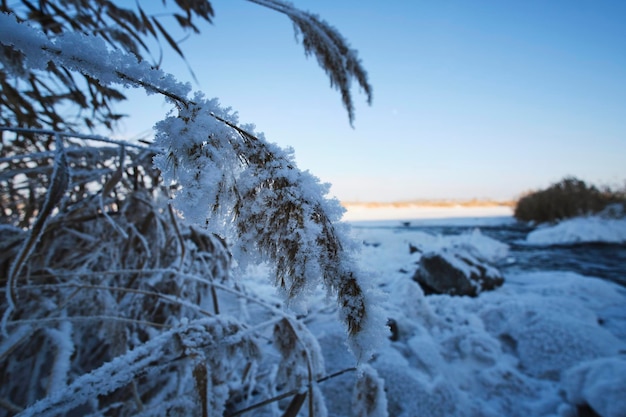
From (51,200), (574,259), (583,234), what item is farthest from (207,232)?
(583,234)

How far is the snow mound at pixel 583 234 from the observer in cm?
820

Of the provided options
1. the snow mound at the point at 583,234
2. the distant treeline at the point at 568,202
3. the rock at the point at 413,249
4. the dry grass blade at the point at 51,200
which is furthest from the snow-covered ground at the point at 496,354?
the distant treeline at the point at 568,202

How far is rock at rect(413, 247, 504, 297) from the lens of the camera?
3596 mm

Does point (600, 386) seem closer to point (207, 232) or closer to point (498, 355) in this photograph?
point (498, 355)

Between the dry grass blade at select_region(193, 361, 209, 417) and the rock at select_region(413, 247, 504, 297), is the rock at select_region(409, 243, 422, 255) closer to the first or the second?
the rock at select_region(413, 247, 504, 297)

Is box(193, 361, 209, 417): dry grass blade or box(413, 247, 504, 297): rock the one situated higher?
box(193, 361, 209, 417): dry grass blade

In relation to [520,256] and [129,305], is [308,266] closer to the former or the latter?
[129,305]

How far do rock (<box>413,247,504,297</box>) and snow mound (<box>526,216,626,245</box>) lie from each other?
219 inches

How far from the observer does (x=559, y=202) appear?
1321 centimetres

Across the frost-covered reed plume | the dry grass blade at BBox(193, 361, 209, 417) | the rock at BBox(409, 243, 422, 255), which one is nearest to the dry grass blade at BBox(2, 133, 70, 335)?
the frost-covered reed plume

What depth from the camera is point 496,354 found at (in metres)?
2.16

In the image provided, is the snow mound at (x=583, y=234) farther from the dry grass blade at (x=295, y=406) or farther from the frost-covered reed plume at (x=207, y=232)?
the frost-covered reed plume at (x=207, y=232)

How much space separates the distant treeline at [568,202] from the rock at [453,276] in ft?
37.0

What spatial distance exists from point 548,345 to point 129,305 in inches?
111
